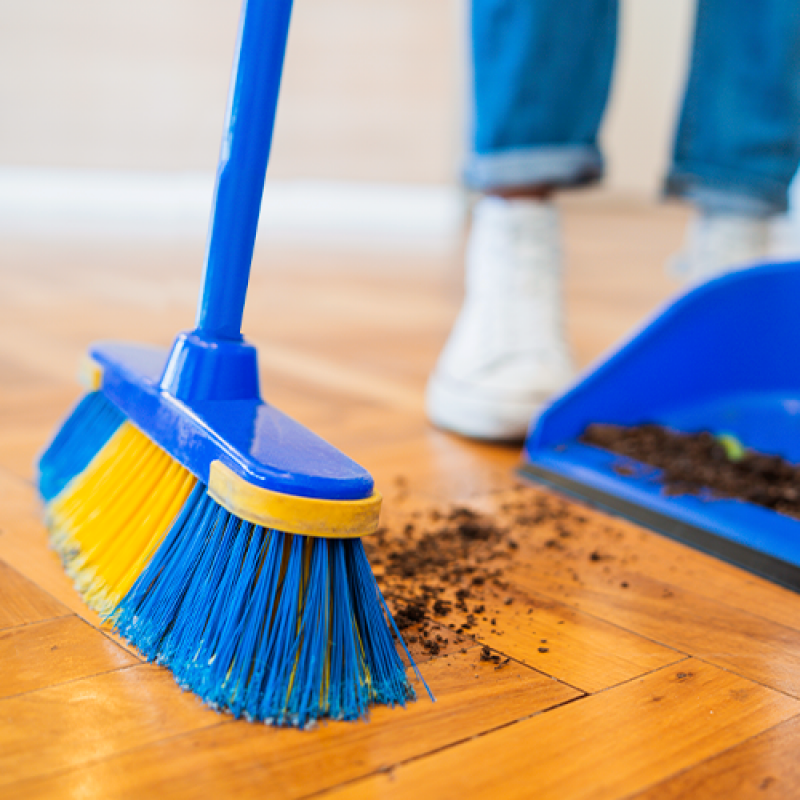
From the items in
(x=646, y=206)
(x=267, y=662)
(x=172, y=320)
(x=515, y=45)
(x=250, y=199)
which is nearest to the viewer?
(x=267, y=662)

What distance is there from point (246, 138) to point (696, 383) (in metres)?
0.57

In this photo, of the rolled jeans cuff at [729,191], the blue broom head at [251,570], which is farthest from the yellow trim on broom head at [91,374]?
the rolled jeans cuff at [729,191]

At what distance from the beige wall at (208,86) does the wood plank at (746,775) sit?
334cm

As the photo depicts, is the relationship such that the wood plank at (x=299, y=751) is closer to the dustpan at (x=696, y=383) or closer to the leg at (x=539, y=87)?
the dustpan at (x=696, y=383)

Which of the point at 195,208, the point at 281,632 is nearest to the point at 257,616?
the point at 281,632

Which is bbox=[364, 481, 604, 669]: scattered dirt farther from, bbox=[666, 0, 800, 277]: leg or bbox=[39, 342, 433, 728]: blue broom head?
bbox=[666, 0, 800, 277]: leg

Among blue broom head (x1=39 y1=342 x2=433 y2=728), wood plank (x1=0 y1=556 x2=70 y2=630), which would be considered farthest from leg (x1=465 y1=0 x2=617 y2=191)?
wood plank (x1=0 y1=556 x2=70 y2=630)

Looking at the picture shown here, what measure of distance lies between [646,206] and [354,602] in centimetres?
503

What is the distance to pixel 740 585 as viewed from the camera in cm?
68

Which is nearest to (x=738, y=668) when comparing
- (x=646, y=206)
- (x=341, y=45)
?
(x=341, y=45)

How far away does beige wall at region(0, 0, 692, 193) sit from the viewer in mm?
3422

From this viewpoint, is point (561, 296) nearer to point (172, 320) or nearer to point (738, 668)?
point (738, 668)

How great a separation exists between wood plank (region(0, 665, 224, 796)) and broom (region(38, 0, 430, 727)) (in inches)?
0.5

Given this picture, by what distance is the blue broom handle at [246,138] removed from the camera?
Result: 0.58 m
